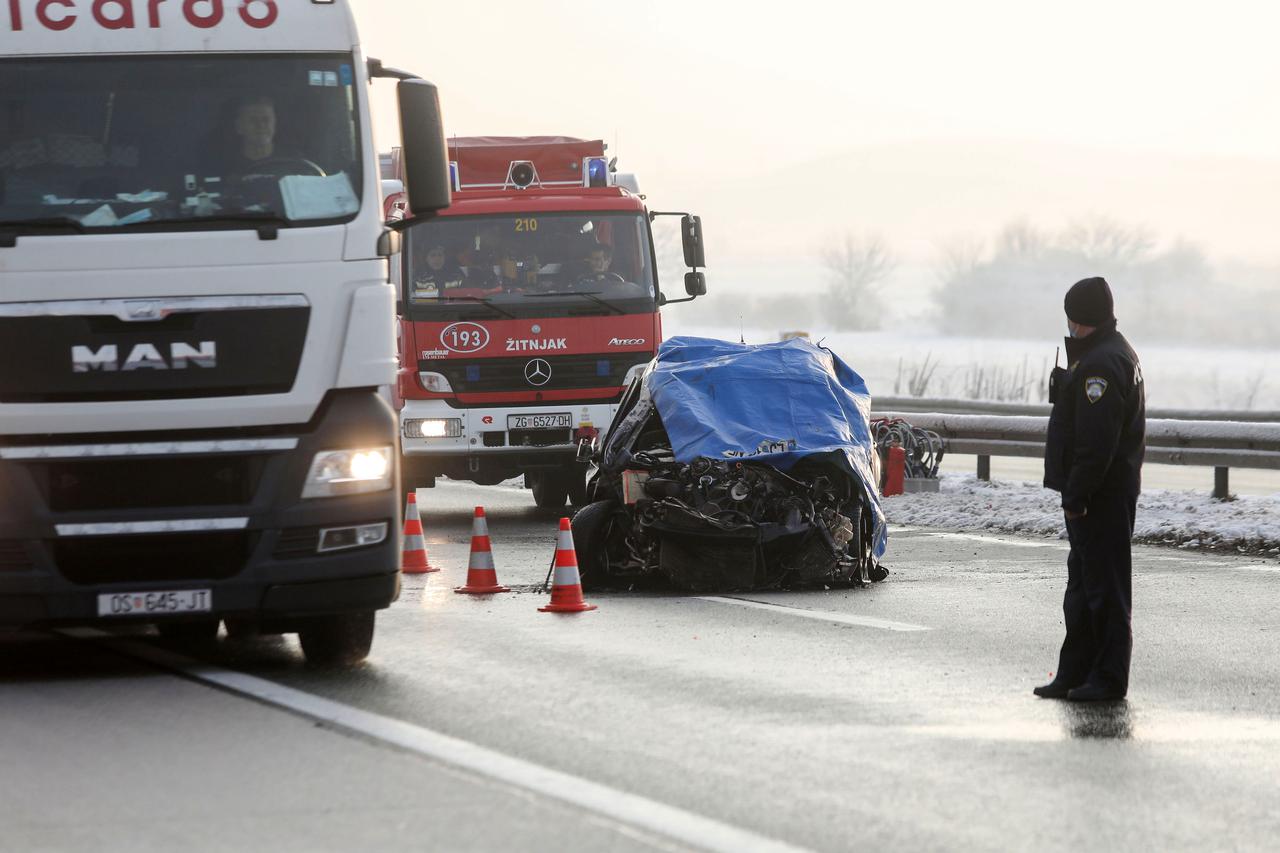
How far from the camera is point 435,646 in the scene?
31.6 feet

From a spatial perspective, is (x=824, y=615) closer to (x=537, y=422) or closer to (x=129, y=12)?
(x=129, y=12)

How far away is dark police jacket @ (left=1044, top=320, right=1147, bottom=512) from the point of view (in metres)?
8.05

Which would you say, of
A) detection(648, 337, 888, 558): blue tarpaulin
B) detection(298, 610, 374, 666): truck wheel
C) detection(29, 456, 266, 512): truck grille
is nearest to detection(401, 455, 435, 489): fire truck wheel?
detection(648, 337, 888, 558): blue tarpaulin

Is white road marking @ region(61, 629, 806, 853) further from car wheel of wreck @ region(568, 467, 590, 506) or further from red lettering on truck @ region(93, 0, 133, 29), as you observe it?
car wheel of wreck @ region(568, 467, 590, 506)

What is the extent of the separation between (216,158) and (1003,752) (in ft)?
13.9

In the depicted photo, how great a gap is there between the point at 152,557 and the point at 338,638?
941 millimetres

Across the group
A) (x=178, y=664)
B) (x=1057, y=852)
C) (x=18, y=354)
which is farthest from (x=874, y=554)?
(x=1057, y=852)

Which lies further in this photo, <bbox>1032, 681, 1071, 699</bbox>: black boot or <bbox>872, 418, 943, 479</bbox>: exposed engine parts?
<bbox>872, 418, 943, 479</bbox>: exposed engine parts

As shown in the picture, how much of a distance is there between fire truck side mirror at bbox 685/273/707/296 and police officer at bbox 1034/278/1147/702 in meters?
10.3

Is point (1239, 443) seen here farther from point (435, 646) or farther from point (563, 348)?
point (435, 646)

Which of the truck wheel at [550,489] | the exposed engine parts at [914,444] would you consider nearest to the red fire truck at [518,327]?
the truck wheel at [550,489]

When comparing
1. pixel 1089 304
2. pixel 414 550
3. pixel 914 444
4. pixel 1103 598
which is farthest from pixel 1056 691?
pixel 914 444

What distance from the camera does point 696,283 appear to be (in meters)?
18.7

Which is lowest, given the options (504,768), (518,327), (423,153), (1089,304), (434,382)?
(434,382)
